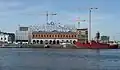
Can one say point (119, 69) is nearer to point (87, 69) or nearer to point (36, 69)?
point (87, 69)

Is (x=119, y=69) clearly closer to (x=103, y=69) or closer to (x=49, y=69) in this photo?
(x=103, y=69)

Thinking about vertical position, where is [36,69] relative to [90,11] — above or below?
below

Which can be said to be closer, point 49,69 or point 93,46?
point 49,69

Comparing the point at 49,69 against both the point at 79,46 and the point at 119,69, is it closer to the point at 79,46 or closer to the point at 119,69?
the point at 119,69

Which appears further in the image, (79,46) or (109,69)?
(79,46)

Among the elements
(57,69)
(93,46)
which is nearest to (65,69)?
(57,69)

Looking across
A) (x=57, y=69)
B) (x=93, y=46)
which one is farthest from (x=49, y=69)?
(x=93, y=46)

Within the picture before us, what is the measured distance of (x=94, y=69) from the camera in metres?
46.4

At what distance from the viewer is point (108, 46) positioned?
195625 mm

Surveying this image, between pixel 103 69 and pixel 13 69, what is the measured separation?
11.2m

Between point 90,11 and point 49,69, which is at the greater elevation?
point 90,11

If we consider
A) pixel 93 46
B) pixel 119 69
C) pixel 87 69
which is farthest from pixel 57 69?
pixel 93 46

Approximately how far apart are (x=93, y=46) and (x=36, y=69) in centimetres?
14650

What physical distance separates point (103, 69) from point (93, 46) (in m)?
144
